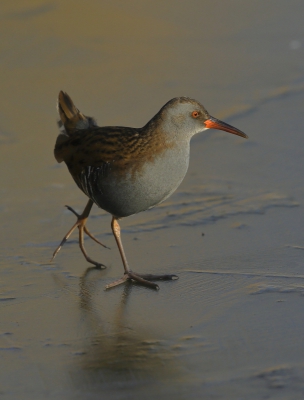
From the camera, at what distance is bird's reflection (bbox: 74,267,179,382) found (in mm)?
3766

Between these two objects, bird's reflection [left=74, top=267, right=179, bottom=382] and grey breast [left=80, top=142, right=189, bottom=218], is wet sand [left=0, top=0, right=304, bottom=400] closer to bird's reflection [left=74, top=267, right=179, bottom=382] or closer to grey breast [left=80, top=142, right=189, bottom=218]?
bird's reflection [left=74, top=267, right=179, bottom=382]

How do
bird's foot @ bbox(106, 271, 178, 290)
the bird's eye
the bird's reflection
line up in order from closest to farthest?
the bird's reflection < bird's foot @ bbox(106, 271, 178, 290) < the bird's eye

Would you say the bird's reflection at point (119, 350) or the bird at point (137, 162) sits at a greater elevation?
the bird at point (137, 162)

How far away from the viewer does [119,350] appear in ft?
13.3

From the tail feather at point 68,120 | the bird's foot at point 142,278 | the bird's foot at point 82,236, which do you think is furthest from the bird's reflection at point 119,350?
the tail feather at point 68,120

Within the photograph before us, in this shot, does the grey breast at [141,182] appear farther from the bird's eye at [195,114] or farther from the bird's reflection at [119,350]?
the bird's reflection at [119,350]

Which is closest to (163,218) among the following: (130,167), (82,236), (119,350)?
(82,236)

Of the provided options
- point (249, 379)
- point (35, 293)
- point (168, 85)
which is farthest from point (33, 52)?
point (249, 379)

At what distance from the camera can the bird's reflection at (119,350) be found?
12.4 feet

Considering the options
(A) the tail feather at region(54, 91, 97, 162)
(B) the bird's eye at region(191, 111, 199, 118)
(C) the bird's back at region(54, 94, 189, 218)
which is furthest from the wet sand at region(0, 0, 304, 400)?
(B) the bird's eye at region(191, 111, 199, 118)

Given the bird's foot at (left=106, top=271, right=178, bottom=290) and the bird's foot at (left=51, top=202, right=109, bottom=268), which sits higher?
the bird's foot at (left=51, top=202, right=109, bottom=268)

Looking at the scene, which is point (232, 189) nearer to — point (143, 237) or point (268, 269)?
point (143, 237)

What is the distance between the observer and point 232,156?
23.9ft

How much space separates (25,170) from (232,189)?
1805mm
